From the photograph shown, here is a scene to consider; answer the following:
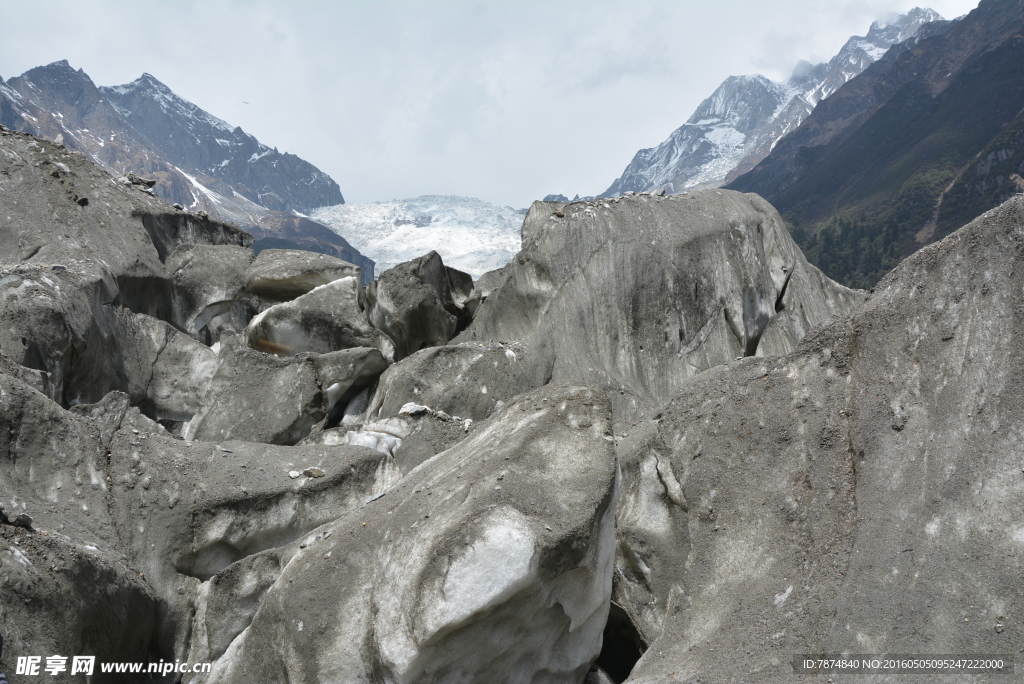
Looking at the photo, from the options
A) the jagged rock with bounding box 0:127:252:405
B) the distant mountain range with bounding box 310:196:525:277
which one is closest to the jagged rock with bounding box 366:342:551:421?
the jagged rock with bounding box 0:127:252:405

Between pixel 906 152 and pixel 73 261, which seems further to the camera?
pixel 906 152

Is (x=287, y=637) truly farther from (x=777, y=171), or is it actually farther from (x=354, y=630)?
(x=777, y=171)

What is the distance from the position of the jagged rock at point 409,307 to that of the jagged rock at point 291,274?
62 cm

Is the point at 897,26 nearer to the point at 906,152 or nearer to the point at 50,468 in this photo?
the point at 906,152

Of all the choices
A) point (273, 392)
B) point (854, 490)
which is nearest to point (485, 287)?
point (273, 392)

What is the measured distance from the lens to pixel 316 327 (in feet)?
29.5

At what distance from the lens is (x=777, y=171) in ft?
429

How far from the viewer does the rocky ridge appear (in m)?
3.69

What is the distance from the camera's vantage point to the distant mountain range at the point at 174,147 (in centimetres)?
8606

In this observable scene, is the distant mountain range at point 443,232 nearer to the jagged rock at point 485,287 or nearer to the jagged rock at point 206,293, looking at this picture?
the jagged rock at point 485,287

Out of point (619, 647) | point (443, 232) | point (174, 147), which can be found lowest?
point (619, 647)

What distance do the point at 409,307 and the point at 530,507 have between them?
5.48 meters

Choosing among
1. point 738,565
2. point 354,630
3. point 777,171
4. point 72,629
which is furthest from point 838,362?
point 777,171

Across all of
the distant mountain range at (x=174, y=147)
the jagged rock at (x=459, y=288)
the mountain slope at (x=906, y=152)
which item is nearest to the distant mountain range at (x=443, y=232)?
the distant mountain range at (x=174, y=147)
